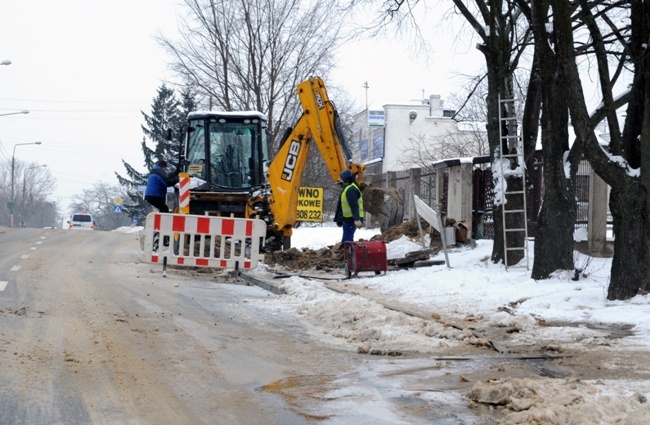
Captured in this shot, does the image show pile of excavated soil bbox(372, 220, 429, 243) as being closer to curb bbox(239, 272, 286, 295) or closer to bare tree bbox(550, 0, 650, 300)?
curb bbox(239, 272, 286, 295)

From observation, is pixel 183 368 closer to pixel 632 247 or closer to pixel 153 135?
pixel 632 247

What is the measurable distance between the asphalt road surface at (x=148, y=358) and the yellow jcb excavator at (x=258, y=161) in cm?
575

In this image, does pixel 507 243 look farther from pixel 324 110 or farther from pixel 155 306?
pixel 155 306

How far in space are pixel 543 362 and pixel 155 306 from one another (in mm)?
5642

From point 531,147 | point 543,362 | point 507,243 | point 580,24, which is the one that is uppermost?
point 580,24

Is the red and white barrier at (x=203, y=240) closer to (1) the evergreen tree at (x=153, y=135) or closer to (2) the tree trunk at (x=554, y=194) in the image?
(2) the tree trunk at (x=554, y=194)

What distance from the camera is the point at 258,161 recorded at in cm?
2064

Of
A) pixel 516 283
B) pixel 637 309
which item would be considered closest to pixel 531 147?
pixel 516 283

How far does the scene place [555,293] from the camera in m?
12.1

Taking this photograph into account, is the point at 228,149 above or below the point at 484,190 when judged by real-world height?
above

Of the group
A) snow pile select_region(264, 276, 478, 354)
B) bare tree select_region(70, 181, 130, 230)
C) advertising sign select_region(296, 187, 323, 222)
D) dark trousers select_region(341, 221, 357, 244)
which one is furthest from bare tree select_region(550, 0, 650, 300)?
bare tree select_region(70, 181, 130, 230)

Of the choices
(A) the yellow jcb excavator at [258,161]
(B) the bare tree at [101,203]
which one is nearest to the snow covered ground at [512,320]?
(A) the yellow jcb excavator at [258,161]

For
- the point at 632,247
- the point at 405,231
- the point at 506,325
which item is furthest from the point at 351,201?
the point at 506,325

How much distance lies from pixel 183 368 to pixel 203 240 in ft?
25.3
